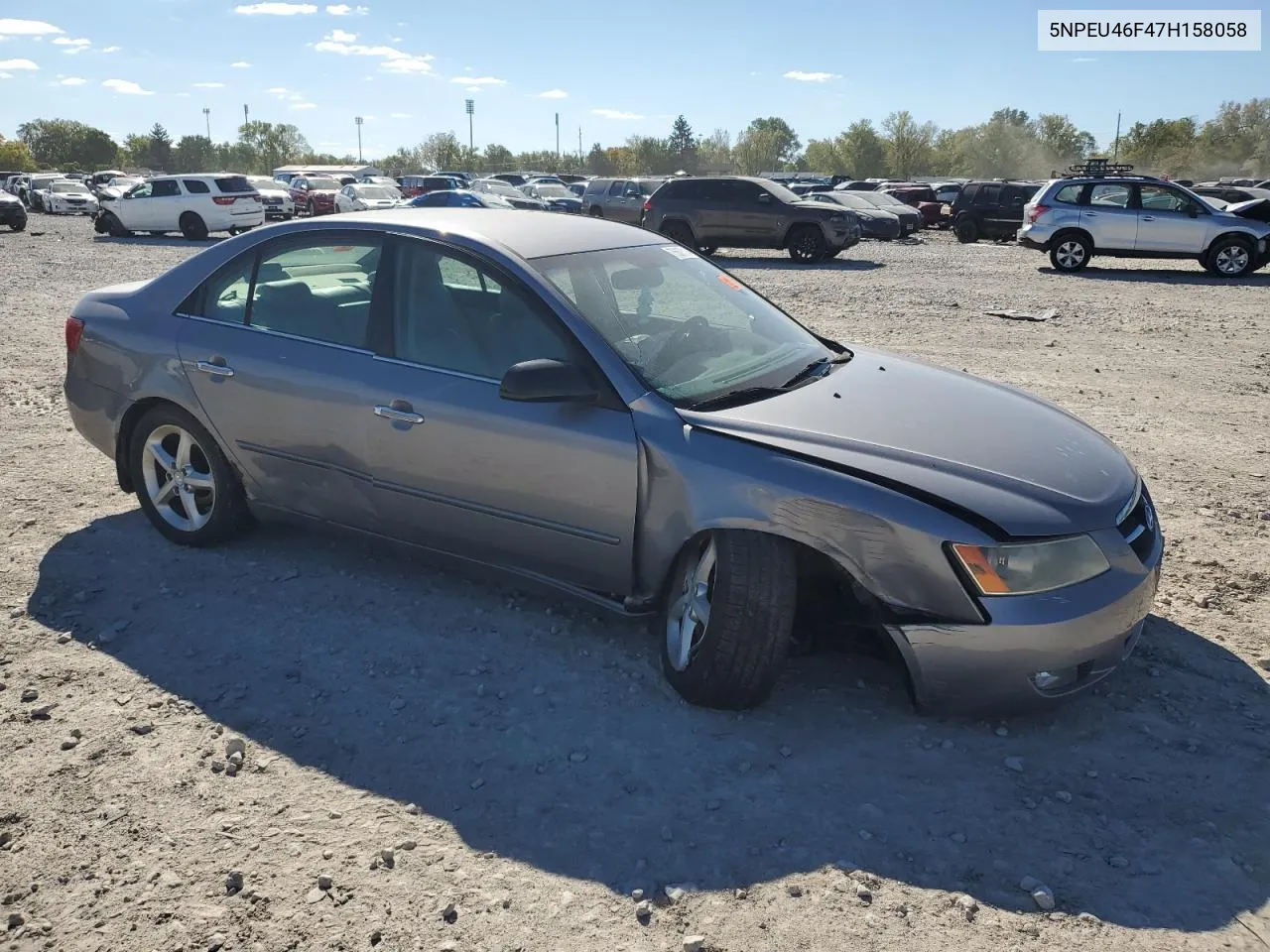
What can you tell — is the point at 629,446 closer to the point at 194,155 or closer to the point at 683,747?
the point at 683,747

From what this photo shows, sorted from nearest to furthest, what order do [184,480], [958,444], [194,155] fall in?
[958,444], [184,480], [194,155]

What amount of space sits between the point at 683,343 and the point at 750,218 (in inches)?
723

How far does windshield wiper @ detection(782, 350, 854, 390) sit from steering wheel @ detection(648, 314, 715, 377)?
0.37m

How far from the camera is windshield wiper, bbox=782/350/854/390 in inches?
157

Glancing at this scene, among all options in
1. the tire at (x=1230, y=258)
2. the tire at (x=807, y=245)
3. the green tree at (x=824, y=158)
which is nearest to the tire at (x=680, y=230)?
the tire at (x=807, y=245)

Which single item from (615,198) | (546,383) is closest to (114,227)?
(615,198)

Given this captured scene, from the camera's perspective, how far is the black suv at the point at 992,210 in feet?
89.6

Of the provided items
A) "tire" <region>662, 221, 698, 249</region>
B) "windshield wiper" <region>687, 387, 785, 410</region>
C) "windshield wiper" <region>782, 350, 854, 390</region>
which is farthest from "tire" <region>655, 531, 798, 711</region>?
"tire" <region>662, 221, 698, 249</region>

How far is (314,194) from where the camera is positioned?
1364 inches

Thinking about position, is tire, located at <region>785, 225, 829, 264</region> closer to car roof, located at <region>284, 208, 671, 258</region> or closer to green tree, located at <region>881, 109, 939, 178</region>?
car roof, located at <region>284, 208, 671, 258</region>

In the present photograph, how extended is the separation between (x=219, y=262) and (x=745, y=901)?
3.65 meters

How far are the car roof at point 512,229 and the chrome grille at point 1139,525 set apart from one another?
7.39ft

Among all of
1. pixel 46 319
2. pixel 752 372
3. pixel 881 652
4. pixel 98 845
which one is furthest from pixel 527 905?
pixel 46 319

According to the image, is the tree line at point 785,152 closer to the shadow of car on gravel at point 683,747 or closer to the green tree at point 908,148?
the green tree at point 908,148
